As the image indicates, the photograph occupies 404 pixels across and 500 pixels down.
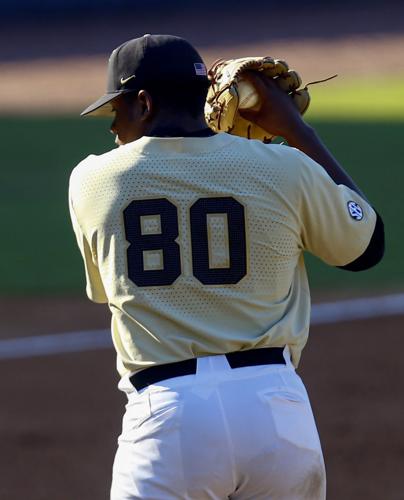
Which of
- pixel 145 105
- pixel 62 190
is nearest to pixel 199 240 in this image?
pixel 145 105

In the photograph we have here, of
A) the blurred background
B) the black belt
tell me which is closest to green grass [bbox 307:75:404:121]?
the blurred background

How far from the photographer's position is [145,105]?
9.30ft

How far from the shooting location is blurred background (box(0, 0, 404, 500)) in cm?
586

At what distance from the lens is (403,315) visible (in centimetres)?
798

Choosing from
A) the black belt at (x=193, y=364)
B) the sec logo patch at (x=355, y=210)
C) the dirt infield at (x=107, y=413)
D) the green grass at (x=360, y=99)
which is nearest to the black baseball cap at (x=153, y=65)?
the sec logo patch at (x=355, y=210)

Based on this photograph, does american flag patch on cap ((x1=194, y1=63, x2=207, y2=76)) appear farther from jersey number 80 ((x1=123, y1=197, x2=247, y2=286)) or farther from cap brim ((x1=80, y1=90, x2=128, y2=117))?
jersey number 80 ((x1=123, y1=197, x2=247, y2=286))

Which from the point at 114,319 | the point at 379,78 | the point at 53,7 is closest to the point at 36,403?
the point at 114,319

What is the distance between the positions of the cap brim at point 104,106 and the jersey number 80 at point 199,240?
302 mm

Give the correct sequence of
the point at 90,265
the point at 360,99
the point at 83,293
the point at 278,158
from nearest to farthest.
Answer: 1. the point at 278,158
2. the point at 90,265
3. the point at 83,293
4. the point at 360,99

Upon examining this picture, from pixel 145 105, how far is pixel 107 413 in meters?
3.89

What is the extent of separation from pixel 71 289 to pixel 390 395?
11.2ft

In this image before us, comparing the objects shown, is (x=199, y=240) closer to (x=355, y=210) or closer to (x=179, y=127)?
(x=179, y=127)

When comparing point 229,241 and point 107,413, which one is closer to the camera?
point 229,241

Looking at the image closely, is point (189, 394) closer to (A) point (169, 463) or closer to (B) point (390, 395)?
(A) point (169, 463)
